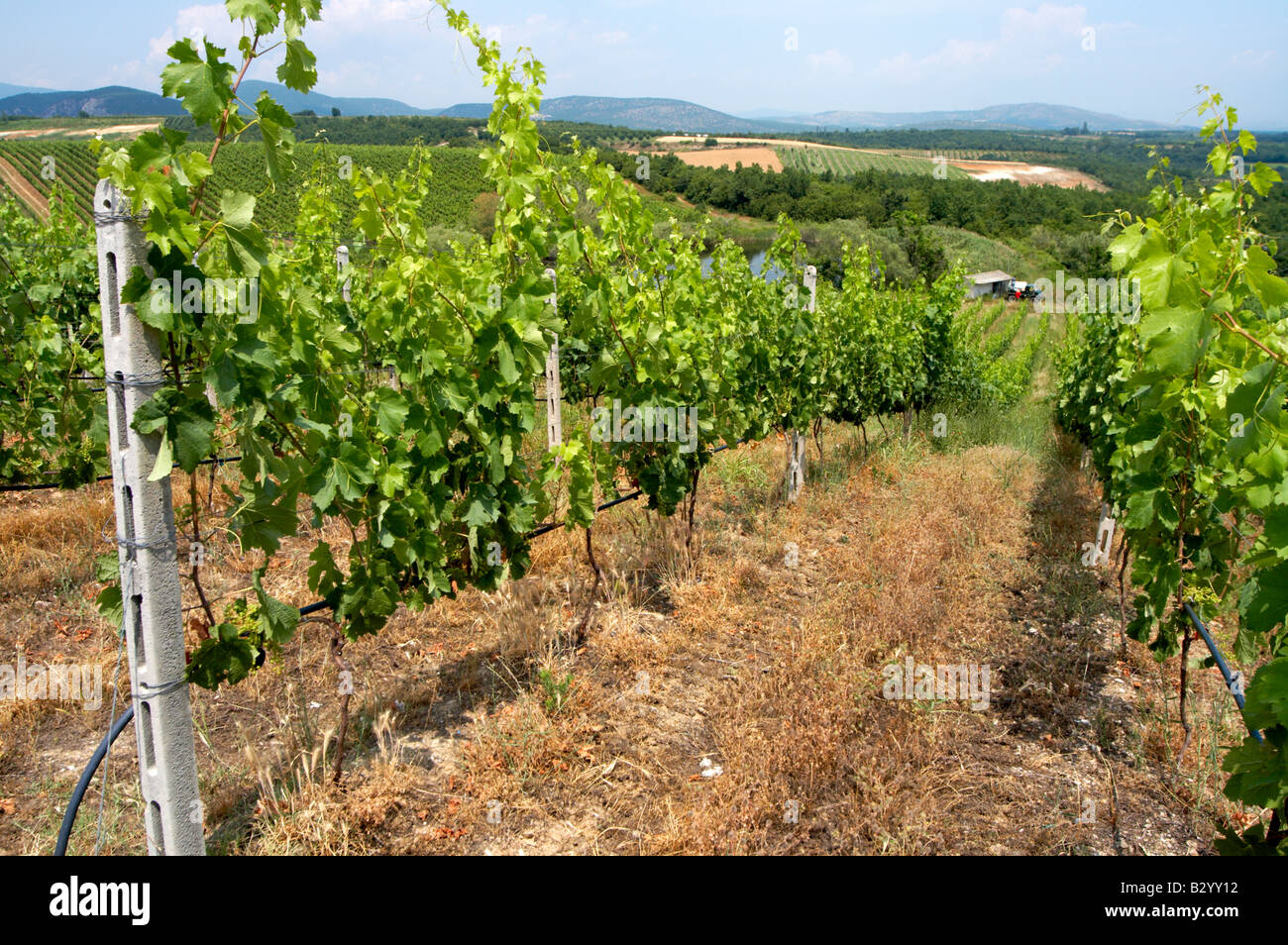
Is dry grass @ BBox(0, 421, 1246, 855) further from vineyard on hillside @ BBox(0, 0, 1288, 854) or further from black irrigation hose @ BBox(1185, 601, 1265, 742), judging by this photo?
black irrigation hose @ BBox(1185, 601, 1265, 742)

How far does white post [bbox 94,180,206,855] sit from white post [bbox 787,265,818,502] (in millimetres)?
5519

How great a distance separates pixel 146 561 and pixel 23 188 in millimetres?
41984

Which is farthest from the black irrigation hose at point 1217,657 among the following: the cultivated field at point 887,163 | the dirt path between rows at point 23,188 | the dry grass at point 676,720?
the cultivated field at point 887,163

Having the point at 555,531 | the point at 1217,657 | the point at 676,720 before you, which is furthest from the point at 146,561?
the point at 1217,657

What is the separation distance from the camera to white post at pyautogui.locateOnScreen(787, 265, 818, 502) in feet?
23.9

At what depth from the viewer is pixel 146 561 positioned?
7.59ft

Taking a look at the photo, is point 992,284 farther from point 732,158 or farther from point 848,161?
point 848,161

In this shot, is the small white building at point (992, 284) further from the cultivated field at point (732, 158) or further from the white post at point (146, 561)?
the white post at point (146, 561)

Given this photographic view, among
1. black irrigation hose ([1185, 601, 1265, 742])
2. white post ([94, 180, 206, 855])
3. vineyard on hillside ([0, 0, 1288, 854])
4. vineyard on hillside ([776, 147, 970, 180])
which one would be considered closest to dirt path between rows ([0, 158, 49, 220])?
vineyard on hillside ([0, 0, 1288, 854])

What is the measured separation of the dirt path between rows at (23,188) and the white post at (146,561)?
114 feet

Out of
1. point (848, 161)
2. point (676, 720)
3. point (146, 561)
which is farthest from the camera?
point (848, 161)

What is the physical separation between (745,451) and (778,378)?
1.93 meters

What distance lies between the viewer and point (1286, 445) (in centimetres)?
181

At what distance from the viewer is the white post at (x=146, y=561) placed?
2.20m
